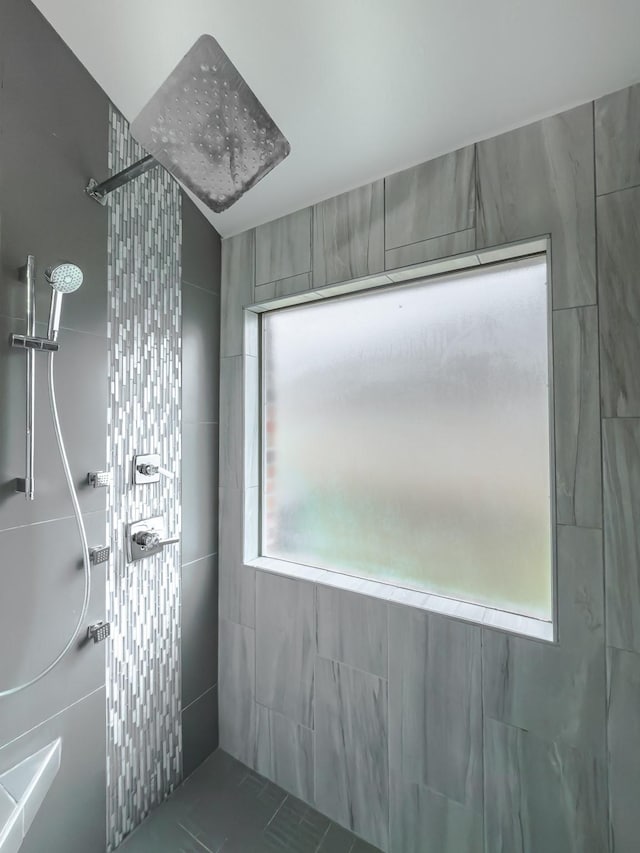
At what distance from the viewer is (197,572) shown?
5.23 feet

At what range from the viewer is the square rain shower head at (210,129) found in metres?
0.69

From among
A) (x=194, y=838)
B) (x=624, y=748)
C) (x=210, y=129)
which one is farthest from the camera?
(x=194, y=838)

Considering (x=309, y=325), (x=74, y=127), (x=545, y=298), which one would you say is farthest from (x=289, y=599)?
(x=74, y=127)

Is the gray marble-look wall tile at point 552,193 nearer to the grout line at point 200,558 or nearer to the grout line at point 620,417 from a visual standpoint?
the grout line at point 620,417

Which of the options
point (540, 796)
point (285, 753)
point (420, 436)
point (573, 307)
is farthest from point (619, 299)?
point (285, 753)

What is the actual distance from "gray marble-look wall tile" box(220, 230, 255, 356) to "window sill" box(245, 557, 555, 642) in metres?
0.91

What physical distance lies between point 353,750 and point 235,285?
1.81 meters

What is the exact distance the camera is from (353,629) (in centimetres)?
133

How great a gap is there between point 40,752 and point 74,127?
1810 mm

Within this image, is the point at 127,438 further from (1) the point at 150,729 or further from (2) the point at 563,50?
(2) the point at 563,50

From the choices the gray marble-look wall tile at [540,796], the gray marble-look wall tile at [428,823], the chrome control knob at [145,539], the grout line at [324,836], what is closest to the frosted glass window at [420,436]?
the gray marble-look wall tile at [540,796]

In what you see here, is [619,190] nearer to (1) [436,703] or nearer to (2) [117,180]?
(2) [117,180]

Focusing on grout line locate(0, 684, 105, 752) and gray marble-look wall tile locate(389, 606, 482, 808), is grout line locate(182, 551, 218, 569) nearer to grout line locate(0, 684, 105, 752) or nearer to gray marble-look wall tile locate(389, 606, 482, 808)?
grout line locate(0, 684, 105, 752)

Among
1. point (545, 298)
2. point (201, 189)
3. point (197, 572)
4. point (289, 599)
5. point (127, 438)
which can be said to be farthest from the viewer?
point (197, 572)
